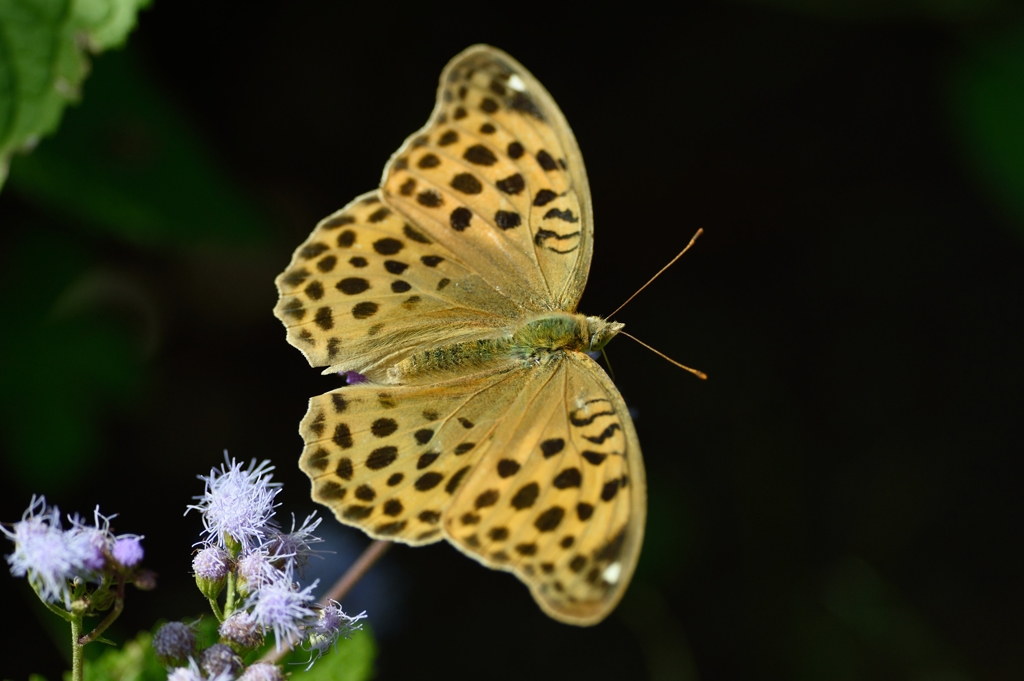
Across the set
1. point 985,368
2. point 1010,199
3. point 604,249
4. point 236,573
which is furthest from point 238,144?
point 985,368

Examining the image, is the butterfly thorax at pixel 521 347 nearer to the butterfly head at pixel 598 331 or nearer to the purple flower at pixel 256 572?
the butterfly head at pixel 598 331

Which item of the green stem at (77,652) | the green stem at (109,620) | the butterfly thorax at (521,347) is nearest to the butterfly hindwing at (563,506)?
the butterfly thorax at (521,347)

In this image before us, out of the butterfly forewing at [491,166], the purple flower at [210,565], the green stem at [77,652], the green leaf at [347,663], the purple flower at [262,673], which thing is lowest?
the green leaf at [347,663]

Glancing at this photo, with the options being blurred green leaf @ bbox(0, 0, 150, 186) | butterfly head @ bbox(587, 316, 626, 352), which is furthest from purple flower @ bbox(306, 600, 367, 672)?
blurred green leaf @ bbox(0, 0, 150, 186)

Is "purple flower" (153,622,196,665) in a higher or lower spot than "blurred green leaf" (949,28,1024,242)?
lower

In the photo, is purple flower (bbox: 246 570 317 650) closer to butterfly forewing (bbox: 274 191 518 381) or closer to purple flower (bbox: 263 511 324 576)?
purple flower (bbox: 263 511 324 576)

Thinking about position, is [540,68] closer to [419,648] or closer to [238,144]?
[238,144]
